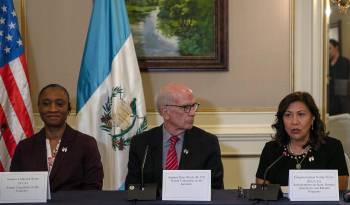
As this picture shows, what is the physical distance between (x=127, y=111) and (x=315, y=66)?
1456 mm

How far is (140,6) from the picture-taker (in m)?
4.06

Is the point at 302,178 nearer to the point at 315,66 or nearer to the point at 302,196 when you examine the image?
the point at 302,196

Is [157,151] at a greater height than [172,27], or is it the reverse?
[172,27]

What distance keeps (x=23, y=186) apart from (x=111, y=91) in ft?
4.80

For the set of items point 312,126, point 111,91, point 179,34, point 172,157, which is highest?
point 179,34

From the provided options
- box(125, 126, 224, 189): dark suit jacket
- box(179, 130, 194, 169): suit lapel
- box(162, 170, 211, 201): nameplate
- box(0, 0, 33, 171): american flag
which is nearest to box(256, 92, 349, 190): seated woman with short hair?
box(125, 126, 224, 189): dark suit jacket

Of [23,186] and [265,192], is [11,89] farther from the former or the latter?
[265,192]

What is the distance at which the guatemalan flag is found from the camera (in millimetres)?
3641

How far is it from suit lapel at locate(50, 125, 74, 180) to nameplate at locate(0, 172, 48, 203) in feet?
2.04

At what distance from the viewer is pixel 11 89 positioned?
3682 mm

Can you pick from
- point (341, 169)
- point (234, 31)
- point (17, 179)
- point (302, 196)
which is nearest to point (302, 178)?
point (302, 196)

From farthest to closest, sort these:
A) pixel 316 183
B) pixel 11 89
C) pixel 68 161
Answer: pixel 11 89
pixel 68 161
pixel 316 183

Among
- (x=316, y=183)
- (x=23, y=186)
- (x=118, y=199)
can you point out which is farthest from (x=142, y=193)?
(x=316, y=183)

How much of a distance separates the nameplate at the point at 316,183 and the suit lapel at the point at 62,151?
1305mm
